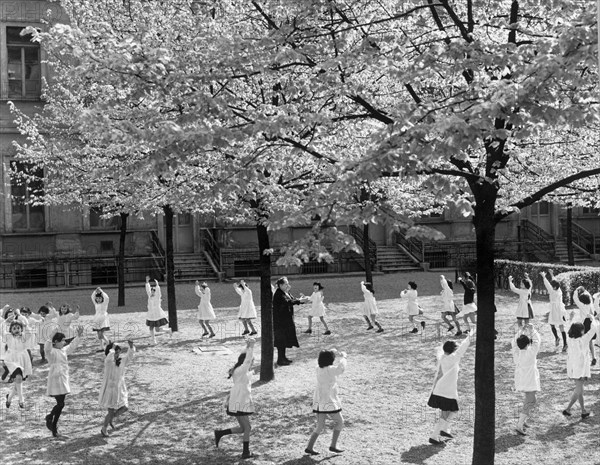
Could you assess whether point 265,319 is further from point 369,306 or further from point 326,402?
point 369,306

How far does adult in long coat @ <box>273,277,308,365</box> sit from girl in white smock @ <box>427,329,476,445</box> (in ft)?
18.0

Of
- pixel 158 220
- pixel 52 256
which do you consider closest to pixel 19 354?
pixel 52 256

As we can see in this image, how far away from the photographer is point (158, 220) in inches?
1324

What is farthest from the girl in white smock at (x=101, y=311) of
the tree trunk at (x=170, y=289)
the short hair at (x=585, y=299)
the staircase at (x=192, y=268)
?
the staircase at (x=192, y=268)

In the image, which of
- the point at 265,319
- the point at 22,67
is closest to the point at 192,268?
the point at 22,67

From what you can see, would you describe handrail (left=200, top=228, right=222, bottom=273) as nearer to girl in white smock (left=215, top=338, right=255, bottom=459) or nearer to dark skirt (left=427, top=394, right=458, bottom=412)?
girl in white smock (left=215, top=338, right=255, bottom=459)

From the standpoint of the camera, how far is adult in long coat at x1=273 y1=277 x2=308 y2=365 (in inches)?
605

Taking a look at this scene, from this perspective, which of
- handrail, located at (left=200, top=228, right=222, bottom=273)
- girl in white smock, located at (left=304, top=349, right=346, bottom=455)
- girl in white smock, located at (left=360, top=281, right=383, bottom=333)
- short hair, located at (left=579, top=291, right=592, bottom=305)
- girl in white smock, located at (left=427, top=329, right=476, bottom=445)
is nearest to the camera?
girl in white smock, located at (left=304, top=349, right=346, bottom=455)

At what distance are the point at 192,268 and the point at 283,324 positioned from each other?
1762 cm

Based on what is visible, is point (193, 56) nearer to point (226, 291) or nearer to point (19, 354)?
point (19, 354)

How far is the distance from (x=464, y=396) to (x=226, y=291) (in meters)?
17.0

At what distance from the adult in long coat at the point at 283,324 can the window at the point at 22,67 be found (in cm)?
2044

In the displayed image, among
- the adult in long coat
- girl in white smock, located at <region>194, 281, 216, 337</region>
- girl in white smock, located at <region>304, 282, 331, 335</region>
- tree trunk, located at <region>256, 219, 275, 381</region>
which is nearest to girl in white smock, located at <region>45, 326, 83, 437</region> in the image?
tree trunk, located at <region>256, 219, 275, 381</region>

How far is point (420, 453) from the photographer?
9.61 metres
